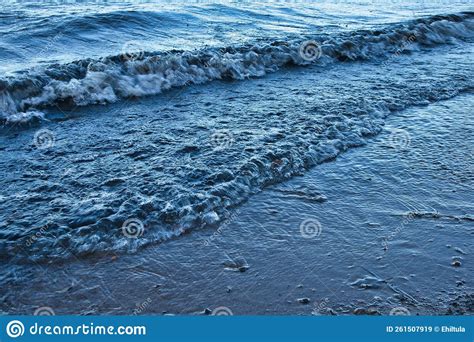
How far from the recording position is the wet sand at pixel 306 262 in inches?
131

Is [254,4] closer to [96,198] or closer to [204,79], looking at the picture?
[204,79]

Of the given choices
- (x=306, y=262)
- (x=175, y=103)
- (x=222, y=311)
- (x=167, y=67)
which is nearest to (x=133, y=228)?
(x=222, y=311)

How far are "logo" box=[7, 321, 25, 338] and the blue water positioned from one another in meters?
0.87

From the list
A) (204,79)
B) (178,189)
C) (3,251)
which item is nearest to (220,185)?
(178,189)

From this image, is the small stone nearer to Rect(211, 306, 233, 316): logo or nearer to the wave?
Rect(211, 306, 233, 316): logo

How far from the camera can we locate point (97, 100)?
771 centimetres

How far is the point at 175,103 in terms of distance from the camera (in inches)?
303

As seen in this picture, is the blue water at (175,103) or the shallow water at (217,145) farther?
the blue water at (175,103)

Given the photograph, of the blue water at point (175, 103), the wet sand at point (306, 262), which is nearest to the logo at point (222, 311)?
the wet sand at point (306, 262)

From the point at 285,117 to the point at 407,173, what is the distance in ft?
6.57

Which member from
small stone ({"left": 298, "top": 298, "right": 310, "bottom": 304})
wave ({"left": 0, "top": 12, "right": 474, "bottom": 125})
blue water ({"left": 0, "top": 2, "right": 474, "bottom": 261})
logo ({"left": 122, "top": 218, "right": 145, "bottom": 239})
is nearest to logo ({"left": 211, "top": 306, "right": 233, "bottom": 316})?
small stone ({"left": 298, "top": 298, "right": 310, "bottom": 304})

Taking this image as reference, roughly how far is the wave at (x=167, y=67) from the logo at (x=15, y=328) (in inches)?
176

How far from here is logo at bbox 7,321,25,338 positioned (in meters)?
2.91

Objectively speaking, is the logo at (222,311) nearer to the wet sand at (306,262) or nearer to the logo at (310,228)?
the wet sand at (306,262)
